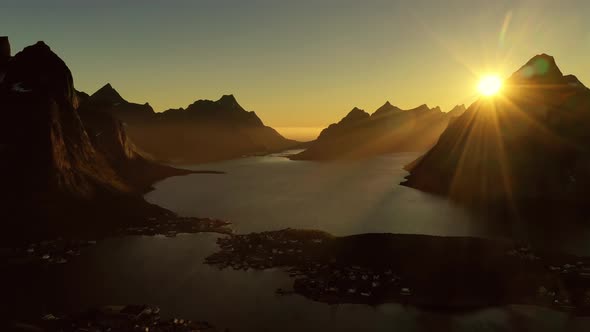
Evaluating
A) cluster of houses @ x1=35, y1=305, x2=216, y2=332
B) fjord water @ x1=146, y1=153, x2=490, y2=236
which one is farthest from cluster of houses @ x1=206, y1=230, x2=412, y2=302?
cluster of houses @ x1=35, y1=305, x2=216, y2=332

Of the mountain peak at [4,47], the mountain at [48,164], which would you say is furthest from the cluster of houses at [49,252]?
the mountain peak at [4,47]

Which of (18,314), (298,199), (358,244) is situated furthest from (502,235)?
(18,314)

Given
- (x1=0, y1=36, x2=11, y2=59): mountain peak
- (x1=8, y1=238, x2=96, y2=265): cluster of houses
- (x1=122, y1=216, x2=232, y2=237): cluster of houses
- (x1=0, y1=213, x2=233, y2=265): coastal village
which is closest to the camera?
(x1=8, y1=238, x2=96, y2=265): cluster of houses

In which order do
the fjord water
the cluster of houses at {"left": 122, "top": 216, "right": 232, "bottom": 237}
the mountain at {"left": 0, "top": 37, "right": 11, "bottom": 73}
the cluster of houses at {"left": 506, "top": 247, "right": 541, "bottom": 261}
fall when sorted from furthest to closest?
1. the mountain at {"left": 0, "top": 37, "right": 11, "bottom": 73}
2. the fjord water
3. the cluster of houses at {"left": 122, "top": 216, "right": 232, "bottom": 237}
4. the cluster of houses at {"left": 506, "top": 247, "right": 541, "bottom": 261}

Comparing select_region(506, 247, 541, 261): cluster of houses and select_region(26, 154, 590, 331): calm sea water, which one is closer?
select_region(26, 154, 590, 331): calm sea water

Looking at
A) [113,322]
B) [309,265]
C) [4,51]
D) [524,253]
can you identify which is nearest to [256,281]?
[309,265]

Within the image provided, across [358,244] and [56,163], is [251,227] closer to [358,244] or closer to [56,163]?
[358,244]

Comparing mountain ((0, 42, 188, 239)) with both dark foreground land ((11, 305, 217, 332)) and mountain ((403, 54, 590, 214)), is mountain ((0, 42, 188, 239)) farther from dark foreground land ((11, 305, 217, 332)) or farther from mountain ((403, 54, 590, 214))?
mountain ((403, 54, 590, 214))
